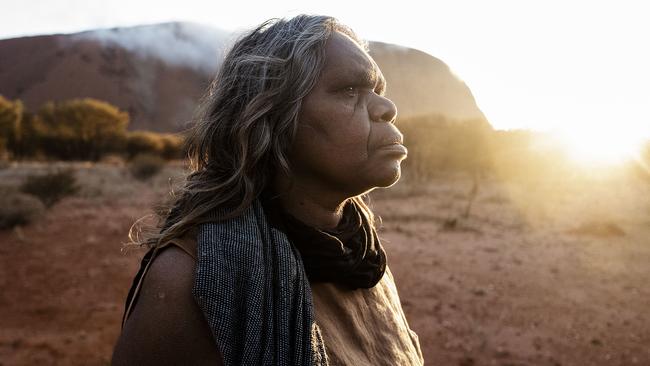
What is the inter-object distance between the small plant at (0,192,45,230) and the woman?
14.1 meters

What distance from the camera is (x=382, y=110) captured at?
166 centimetres

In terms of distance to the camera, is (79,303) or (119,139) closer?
(79,303)

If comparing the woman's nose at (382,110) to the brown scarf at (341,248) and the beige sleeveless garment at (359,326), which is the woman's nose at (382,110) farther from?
the beige sleeveless garment at (359,326)

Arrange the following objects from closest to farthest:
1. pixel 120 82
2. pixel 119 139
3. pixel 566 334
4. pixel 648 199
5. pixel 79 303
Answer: pixel 566 334, pixel 79 303, pixel 648 199, pixel 119 139, pixel 120 82

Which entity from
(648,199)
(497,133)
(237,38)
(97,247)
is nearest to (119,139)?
(497,133)

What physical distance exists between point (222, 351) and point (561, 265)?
38.3ft

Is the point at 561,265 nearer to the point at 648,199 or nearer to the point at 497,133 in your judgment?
the point at 648,199

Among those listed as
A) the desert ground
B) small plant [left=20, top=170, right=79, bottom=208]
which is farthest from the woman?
small plant [left=20, top=170, right=79, bottom=208]

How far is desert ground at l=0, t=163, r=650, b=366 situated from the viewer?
6.67 m

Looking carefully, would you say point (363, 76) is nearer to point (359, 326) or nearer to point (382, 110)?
point (382, 110)

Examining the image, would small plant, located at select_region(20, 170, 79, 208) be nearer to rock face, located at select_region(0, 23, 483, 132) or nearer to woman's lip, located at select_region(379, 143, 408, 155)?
woman's lip, located at select_region(379, 143, 408, 155)

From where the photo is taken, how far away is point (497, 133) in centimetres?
2847

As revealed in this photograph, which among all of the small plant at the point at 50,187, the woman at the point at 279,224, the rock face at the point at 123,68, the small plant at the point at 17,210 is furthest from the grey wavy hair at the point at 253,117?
the rock face at the point at 123,68

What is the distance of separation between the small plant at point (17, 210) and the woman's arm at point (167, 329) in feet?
47.6
